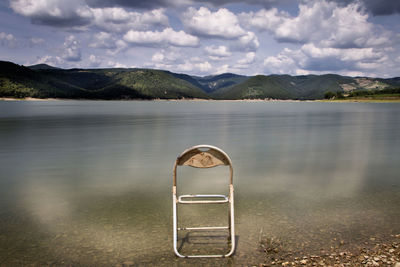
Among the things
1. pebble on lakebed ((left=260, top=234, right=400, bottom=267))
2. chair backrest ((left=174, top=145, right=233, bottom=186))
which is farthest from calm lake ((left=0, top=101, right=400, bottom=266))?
chair backrest ((left=174, top=145, right=233, bottom=186))

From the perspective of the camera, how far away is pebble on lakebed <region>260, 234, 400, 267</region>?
5.58 m

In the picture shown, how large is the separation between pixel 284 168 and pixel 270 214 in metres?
7.11

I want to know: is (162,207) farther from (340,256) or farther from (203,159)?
(340,256)

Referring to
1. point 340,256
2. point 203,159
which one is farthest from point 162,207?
point 340,256

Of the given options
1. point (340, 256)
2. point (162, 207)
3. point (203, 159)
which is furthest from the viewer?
point (162, 207)

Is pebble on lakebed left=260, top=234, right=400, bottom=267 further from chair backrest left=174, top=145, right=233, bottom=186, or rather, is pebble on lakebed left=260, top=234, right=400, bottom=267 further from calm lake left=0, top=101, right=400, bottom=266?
chair backrest left=174, top=145, right=233, bottom=186

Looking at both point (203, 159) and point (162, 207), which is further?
point (162, 207)

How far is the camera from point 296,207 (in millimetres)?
8766

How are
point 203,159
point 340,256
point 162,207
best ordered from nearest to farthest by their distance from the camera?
point 203,159 < point 340,256 < point 162,207

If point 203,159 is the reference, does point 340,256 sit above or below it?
below

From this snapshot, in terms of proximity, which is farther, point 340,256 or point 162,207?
point 162,207

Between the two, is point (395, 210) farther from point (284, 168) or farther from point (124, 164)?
point (124, 164)

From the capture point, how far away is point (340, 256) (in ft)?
19.2

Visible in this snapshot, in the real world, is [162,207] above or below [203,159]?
below
